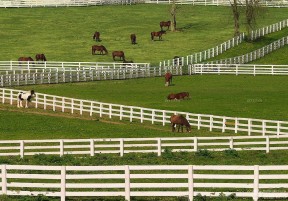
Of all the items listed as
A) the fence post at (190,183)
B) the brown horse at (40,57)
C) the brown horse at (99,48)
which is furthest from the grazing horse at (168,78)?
the fence post at (190,183)

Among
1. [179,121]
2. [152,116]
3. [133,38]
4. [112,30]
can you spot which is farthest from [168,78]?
[112,30]

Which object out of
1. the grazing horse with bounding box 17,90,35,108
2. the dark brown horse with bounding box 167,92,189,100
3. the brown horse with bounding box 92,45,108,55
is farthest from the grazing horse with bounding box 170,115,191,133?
the brown horse with bounding box 92,45,108,55

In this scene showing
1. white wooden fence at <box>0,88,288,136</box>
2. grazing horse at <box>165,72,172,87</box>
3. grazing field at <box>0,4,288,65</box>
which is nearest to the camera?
white wooden fence at <box>0,88,288,136</box>

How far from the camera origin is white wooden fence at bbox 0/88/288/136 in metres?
51.0

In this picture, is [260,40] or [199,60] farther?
[260,40]

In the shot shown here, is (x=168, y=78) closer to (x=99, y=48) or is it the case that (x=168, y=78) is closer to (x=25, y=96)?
(x=25, y=96)

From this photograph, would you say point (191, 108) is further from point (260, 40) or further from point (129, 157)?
point (260, 40)

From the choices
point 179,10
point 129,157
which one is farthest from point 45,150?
point 179,10

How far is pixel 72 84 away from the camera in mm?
82375

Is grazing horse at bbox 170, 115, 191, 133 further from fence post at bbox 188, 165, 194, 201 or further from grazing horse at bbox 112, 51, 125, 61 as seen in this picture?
grazing horse at bbox 112, 51, 125, 61

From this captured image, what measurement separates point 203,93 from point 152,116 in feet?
63.5

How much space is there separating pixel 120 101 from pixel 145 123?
1187cm

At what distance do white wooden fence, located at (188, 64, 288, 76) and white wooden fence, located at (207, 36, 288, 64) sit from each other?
2836mm

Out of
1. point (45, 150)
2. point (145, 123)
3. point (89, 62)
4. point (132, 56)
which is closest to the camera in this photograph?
point (45, 150)
